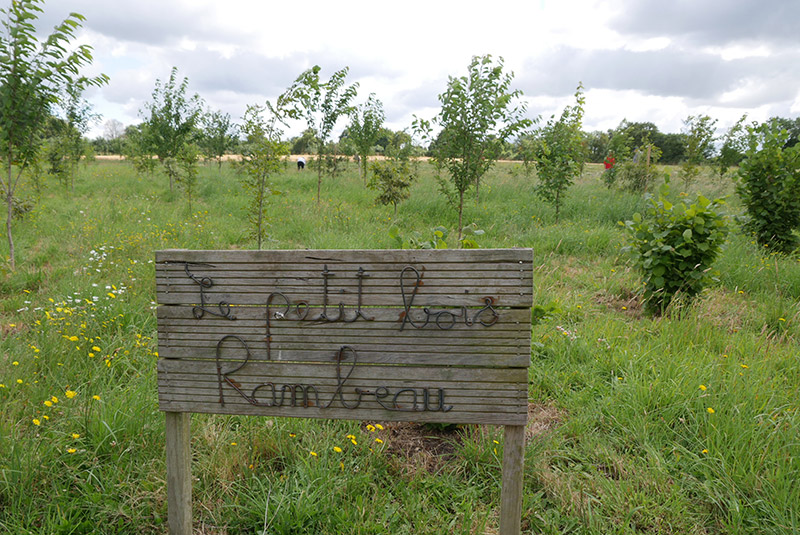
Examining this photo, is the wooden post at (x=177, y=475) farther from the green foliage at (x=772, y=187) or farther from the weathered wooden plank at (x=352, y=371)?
the green foliage at (x=772, y=187)

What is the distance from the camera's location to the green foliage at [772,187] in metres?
7.34

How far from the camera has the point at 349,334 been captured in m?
1.91

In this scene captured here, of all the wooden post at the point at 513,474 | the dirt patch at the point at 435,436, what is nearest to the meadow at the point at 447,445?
the dirt patch at the point at 435,436

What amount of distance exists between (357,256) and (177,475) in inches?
48.1

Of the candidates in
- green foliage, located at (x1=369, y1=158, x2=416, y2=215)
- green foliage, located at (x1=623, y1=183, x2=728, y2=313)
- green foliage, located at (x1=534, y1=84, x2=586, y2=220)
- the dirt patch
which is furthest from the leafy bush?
the dirt patch

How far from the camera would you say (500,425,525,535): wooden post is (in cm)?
188

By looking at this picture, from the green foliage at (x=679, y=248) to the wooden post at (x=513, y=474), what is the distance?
3.40m

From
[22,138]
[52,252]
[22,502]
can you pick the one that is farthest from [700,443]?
[22,138]

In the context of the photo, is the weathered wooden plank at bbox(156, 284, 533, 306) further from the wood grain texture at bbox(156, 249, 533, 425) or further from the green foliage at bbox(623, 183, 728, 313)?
the green foliage at bbox(623, 183, 728, 313)

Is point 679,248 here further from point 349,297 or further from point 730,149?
point 730,149

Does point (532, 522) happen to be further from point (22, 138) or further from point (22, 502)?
point (22, 138)

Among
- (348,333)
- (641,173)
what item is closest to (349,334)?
(348,333)

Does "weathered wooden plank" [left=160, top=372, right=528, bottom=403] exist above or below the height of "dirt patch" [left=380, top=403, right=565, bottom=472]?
above

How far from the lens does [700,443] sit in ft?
8.45
